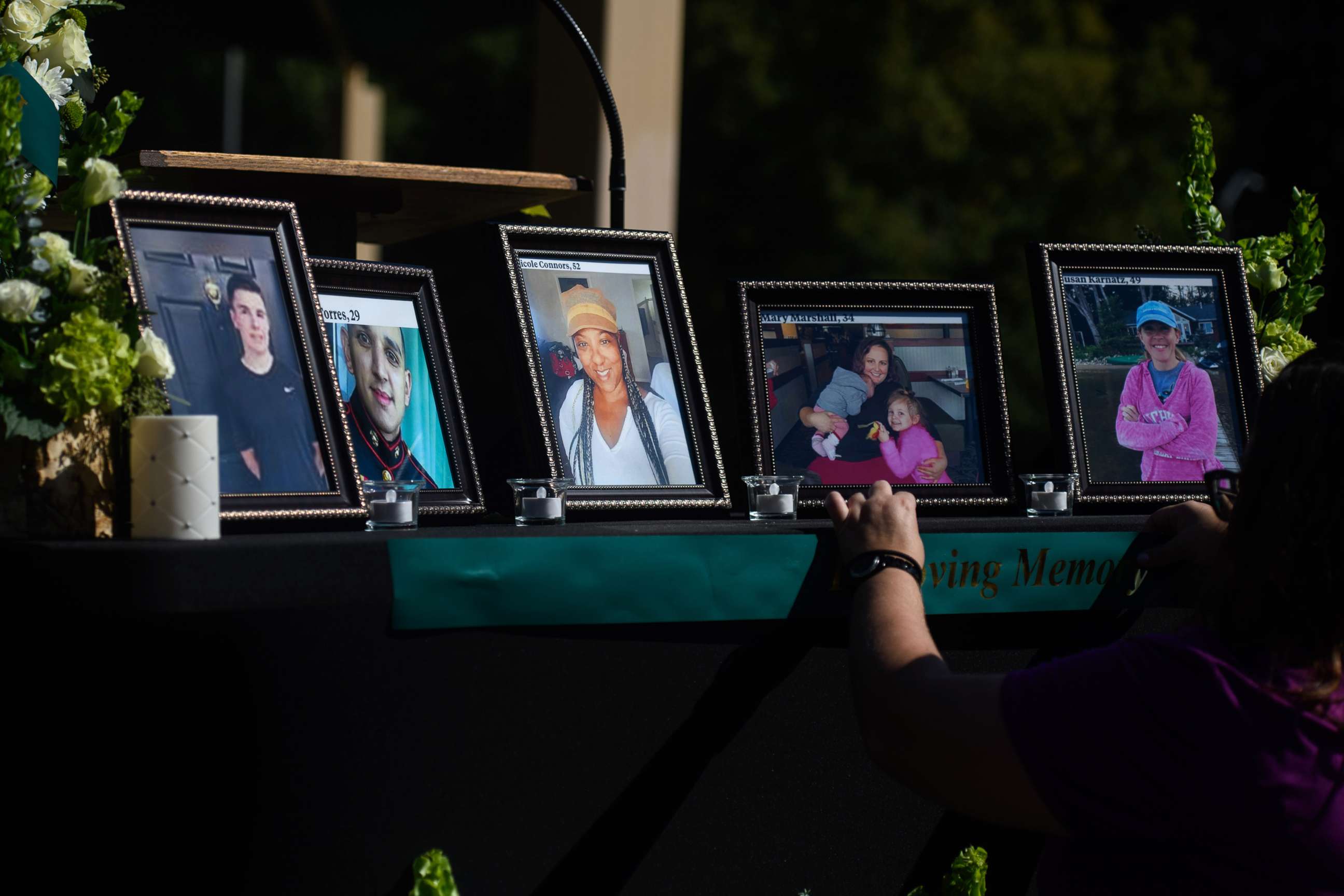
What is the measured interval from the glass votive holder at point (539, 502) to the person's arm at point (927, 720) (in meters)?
0.45

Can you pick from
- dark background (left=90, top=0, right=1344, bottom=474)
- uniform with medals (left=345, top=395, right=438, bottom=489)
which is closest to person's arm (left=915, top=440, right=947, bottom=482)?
uniform with medals (left=345, top=395, right=438, bottom=489)

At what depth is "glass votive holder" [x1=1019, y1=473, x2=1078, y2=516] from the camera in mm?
1963

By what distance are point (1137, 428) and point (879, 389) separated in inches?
16.7

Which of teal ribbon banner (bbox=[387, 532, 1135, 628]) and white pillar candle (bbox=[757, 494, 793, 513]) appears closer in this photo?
teal ribbon banner (bbox=[387, 532, 1135, 628])

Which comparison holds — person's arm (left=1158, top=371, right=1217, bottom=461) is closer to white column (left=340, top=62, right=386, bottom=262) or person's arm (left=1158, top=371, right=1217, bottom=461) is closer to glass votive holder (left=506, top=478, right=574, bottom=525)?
glass votive holder (left=506, top=478, right=574, bottom=525)

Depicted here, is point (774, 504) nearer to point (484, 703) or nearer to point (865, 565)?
point (865, 565)

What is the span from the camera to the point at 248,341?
1.58 meters

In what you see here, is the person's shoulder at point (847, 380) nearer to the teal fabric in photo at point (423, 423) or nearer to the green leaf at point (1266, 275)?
the teal fabric in photo at point (423, 423)

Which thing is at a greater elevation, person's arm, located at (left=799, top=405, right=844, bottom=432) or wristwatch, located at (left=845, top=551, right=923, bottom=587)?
person's arm, located at (left=799, top=405, right=844, bottom=432)

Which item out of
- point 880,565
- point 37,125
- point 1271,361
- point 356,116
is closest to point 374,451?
point 37,125

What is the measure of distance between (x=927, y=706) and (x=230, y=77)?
19052 millimetres

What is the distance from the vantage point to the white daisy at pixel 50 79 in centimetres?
172

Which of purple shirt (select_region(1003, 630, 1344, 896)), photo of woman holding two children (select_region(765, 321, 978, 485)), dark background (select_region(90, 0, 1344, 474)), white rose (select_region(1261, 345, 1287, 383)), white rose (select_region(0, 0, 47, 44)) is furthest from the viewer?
dark background (select_region(90, 0, 1344, 474))

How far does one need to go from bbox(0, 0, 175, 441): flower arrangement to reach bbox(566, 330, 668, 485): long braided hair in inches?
22.0
